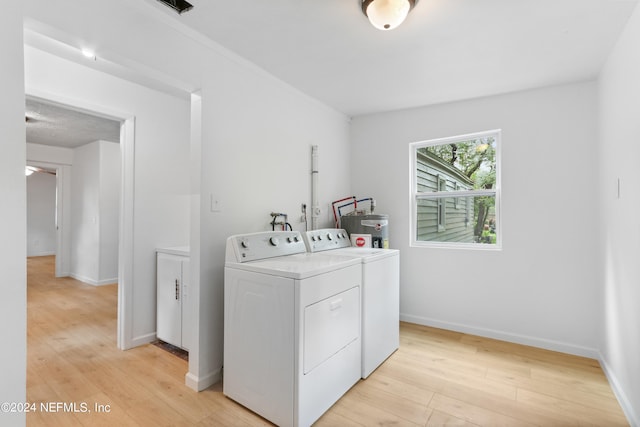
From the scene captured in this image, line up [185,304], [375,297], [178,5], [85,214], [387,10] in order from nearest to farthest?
[387,10] → [178,5] → [375,297] → [185,304] → [85,214]

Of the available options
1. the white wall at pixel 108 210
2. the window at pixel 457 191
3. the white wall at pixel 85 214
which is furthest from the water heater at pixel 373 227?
the white wall at pixel 85 214

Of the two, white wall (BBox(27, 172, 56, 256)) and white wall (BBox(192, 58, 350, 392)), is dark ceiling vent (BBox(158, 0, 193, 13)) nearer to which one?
white wall (BBox(192, 58, 350, 392))

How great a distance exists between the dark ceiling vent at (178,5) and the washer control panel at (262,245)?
52.9 inches

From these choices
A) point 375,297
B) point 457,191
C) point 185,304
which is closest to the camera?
point 375,297

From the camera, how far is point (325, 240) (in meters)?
2.74

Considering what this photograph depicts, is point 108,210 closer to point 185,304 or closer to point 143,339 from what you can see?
point 143,339

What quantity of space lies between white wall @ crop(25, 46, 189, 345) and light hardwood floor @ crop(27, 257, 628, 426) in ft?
1.68

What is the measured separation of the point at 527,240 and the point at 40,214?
1056cm

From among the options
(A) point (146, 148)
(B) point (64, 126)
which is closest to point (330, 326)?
(A) point (146, 148)

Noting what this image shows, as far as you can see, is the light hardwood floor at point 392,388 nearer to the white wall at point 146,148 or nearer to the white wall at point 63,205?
the white wall at point 146,148

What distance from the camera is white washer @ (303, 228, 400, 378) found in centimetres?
224

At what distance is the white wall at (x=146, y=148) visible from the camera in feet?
7.73

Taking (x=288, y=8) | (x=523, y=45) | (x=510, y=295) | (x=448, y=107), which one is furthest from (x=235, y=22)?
(x=510, y=295)

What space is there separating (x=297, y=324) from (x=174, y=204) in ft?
7.02
